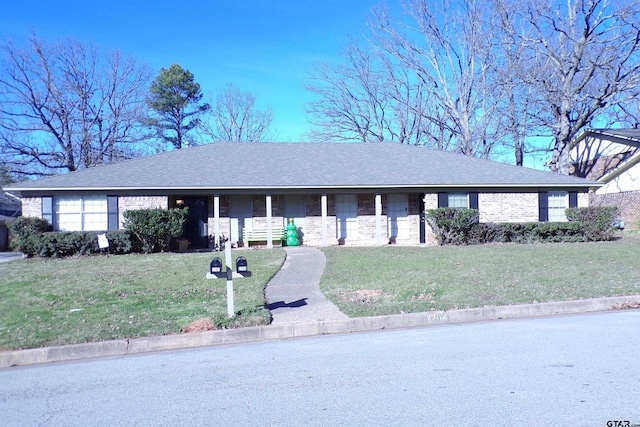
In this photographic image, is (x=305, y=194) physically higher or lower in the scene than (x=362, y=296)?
higher

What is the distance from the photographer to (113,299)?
882 cm

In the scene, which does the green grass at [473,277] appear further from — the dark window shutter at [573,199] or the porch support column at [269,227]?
the dark window shutter at [573,199]

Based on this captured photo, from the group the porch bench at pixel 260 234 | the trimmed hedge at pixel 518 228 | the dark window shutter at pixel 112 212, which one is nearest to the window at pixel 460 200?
the trimmed hedge at pixel 518 228

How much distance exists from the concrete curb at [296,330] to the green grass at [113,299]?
0.24 m

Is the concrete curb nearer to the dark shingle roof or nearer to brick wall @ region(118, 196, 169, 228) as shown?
the dark shingle roof

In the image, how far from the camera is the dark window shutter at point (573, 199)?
19.7 meters

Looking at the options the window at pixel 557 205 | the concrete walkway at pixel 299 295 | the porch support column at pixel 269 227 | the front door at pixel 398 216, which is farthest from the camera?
the front door at pixel 398 216

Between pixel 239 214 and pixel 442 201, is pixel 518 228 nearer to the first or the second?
pixel 442 201

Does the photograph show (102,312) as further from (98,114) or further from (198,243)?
(98,114)

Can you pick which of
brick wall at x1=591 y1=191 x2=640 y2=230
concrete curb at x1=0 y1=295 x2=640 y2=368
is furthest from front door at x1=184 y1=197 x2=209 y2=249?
brick wall at x1=591 y1=191 x2=640 y2=230

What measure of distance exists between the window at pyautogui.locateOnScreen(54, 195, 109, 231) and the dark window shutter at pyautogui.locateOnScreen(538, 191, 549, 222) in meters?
17.1

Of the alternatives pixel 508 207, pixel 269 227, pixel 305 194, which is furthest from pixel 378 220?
pixel 508 207

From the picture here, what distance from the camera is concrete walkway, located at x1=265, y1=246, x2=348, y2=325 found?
7363 millimetres

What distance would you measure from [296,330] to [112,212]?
42.6ft
